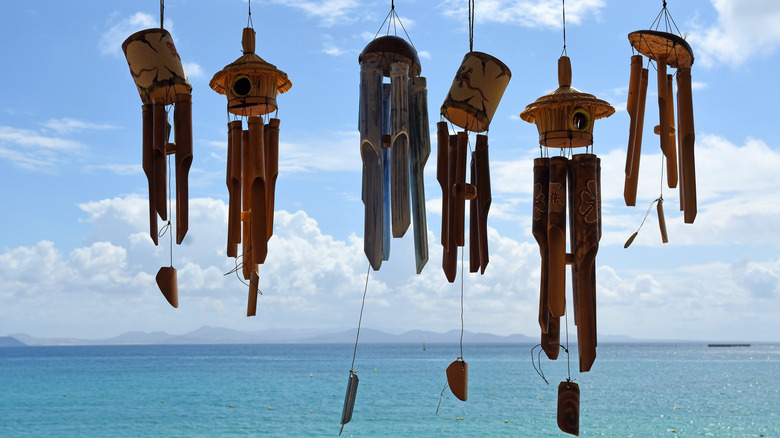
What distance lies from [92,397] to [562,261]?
99.2ft

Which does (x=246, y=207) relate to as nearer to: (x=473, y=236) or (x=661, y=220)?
(x=473, y=236)

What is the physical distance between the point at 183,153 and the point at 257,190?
0.54 metres

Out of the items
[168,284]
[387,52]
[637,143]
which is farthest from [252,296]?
[637,143]

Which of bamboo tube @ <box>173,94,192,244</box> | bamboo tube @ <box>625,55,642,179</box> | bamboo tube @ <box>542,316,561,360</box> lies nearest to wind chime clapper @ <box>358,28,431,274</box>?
bamboo tube @ <box>542,316,561,360</box>

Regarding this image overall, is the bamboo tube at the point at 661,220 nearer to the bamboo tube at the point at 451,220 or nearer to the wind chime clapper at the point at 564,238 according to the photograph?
the wind chime clapper at the point at 564,238

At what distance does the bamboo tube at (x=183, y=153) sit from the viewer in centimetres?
512

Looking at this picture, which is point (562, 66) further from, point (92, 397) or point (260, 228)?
point (92, 397)

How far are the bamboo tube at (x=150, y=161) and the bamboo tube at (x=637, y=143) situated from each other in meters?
2.99

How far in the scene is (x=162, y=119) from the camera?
5.21 m

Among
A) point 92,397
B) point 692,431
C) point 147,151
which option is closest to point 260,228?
point 147,151

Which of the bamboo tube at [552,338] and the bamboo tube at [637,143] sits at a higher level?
the bamboo tube at [637,143]

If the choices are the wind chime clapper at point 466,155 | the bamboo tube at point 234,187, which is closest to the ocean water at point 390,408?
the wind chime clapper at point 466,155

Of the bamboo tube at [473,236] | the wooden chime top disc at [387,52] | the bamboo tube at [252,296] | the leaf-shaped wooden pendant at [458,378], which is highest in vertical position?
the wooden chime top disc at [387,52]

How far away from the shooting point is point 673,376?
43.3m
